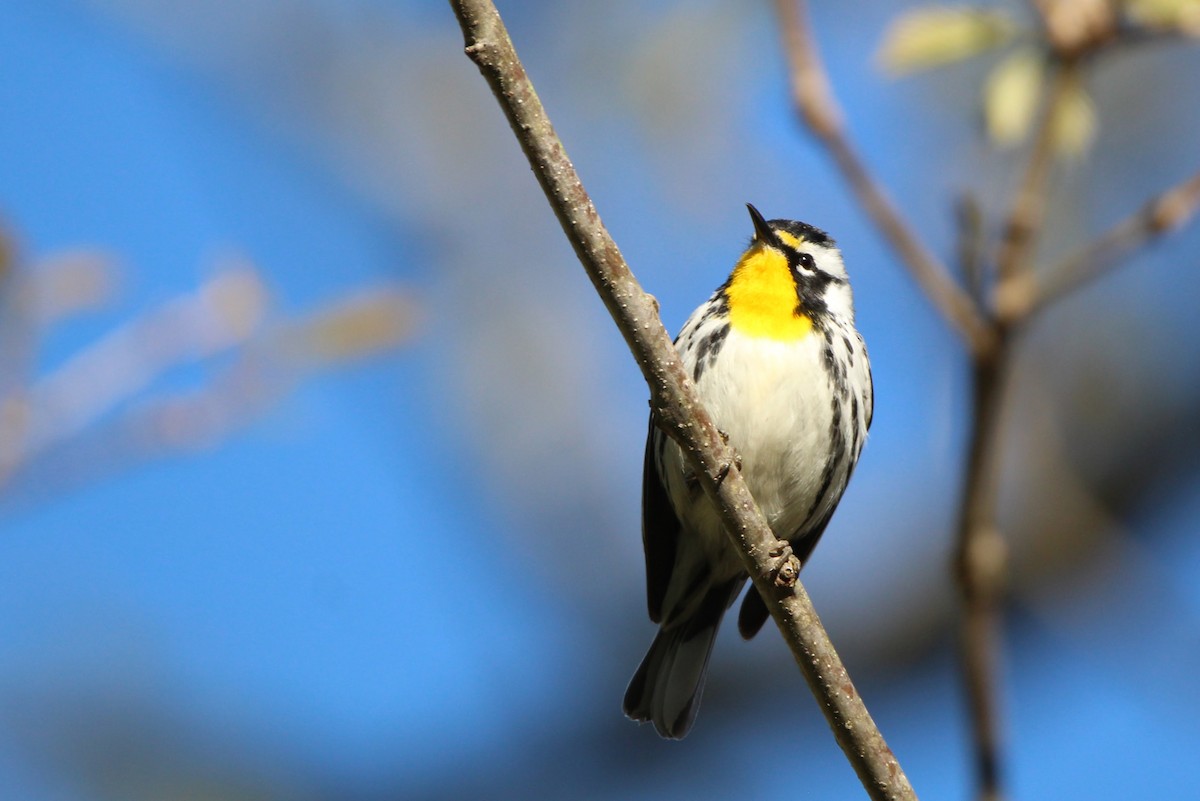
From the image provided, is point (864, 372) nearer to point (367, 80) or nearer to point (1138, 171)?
point (1138, 171)

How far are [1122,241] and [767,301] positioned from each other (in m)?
1.35

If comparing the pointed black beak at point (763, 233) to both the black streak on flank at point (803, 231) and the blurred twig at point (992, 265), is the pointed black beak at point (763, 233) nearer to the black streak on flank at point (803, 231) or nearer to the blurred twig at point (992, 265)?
the black streak on flank at point (803, 231)

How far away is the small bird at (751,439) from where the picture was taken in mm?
4414

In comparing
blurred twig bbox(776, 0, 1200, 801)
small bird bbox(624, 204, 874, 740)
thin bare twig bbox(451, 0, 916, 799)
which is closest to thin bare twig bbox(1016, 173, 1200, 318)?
blurred twig bbox(776, 0, 1200, 801)

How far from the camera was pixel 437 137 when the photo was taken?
11430 millimetres

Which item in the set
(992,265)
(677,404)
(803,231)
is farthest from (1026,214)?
(803,231)

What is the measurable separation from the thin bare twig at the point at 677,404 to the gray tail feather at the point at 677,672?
1599 millimetres

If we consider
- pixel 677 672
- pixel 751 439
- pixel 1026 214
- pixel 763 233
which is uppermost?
pixel 763 233

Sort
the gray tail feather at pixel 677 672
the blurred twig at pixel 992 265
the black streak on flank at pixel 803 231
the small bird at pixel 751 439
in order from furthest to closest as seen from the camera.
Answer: the black streak on flank at pixel 803 231 → the gray tail feather at pixel 677 672 → the small bird at pixel 751 439 → the blurred twig at pixel 992 265

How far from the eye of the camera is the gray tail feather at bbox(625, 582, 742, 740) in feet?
15.3

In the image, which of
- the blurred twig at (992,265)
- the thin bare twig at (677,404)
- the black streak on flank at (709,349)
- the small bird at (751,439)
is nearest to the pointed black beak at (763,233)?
the small bird at (751,439)

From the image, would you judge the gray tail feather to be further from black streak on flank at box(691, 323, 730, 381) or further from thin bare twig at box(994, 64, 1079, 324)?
thin bare twig at box(994, 64, 1079, 324)

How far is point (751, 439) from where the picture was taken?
4.41m

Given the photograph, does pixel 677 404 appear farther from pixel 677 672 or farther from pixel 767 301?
pixel 677 672
